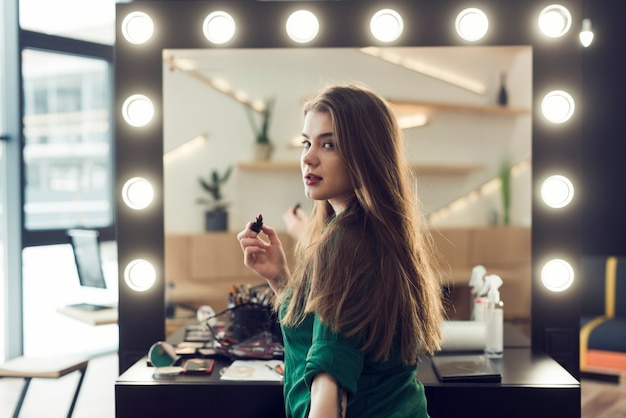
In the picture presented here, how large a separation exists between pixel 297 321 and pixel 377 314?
15 centimetres

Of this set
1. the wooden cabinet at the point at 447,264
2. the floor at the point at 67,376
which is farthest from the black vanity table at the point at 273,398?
the floor at the point at 67,376

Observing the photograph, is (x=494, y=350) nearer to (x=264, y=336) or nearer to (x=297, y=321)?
(x=264, y=336)

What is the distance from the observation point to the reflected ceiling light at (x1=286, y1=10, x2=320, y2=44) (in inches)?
74.6

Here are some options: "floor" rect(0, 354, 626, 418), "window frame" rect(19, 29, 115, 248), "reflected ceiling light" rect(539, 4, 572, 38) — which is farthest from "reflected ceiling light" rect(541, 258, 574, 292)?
"window frame" rect(19, 29, 115, 248)

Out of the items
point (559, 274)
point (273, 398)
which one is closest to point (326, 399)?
point (273, 398)

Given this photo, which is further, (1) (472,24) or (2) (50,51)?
(2) (50,51)

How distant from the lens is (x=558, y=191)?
74.8 inches

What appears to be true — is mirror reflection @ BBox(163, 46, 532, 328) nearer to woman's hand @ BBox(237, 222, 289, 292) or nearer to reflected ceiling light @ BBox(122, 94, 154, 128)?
reflected ceiling light @ BBox(122, 94, 154, 128)

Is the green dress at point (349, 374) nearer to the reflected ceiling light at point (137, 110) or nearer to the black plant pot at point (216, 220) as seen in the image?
the reflected ceiling light at point (137, 110)

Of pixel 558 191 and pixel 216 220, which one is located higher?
pixel 558 191

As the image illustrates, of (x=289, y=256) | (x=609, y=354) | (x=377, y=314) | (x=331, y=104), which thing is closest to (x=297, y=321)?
(x=377, y=314)

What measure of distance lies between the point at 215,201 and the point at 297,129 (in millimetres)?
551

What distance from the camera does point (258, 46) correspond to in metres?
1.90

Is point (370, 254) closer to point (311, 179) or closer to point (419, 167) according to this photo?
point (311, 179)
